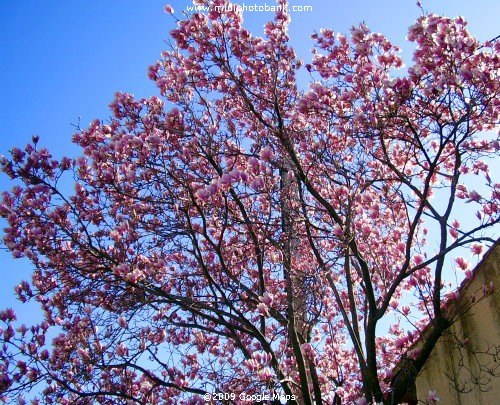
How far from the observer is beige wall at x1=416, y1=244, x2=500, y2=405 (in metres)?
4.47

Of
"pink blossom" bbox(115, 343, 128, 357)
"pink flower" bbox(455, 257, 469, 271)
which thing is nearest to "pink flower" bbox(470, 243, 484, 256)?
"pink flower" bbox(455, 257, 469, 271)

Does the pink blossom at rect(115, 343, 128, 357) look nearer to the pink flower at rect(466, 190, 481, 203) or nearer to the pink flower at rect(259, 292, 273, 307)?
the pink flower at rect(259, 292, 273, 307)

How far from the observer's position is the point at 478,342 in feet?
15.4

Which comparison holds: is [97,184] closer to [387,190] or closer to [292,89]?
[292,89]

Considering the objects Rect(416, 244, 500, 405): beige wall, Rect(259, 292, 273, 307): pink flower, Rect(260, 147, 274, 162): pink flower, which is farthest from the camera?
Rect(260, 147, 274, 162): pink flower

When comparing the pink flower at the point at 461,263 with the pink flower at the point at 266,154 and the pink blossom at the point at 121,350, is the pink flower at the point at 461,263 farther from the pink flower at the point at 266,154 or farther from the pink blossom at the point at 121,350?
the pink blossom at the point at 121,350

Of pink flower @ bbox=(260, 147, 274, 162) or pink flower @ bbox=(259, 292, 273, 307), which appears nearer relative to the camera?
pink flower @ bbox=(259, 292, 273, 307)

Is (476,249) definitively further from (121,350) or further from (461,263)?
(121,350)

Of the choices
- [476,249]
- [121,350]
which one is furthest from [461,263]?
[121,350]

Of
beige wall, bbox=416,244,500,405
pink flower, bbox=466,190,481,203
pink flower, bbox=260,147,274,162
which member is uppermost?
pink flower, bbox=260,147,274,162

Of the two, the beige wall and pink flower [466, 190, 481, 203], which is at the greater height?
pink flower [466, 190, 481, 203]

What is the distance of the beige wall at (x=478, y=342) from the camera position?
447 centimetres

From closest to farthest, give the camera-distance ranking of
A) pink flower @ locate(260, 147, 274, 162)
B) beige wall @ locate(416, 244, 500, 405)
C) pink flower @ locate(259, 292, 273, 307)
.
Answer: beige wall @ locate(416, 244, 500, 405), pink flower @ locate(259, 292, 273, 307), pink flower @ locate(260, 147, 274, 162)

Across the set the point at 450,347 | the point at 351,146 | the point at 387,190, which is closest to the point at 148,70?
the point at 351,146
